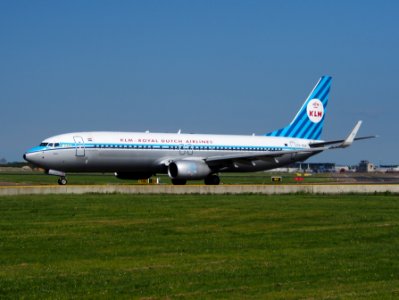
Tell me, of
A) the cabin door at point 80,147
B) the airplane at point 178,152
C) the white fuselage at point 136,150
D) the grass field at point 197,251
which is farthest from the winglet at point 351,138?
the grass field at point 197,251

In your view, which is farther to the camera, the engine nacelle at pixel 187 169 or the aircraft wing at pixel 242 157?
the aircraft wing at pixel 242 157

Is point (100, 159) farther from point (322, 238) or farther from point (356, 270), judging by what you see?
point (356, 270)

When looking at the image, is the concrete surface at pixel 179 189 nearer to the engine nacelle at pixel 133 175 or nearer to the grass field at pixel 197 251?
the grass field at pixel 197 251

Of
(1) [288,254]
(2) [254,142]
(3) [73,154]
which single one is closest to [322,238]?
(1) [288,254]

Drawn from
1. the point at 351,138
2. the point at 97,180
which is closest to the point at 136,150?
the point at 351,138

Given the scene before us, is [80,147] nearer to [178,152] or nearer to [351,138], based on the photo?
[178,152]

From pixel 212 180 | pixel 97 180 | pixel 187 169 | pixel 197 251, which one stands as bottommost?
pixel 197 251

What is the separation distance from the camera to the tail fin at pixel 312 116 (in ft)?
213

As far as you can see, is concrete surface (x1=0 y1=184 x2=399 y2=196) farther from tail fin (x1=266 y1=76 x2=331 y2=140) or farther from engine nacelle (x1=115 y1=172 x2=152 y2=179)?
tail fin (x1=266 y1=76 x2=331 y2=140)

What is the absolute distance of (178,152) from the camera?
56000 millimetres

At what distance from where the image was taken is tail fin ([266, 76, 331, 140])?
64812 mm

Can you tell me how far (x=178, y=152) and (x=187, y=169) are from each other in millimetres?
3046

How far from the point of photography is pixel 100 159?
52438mm

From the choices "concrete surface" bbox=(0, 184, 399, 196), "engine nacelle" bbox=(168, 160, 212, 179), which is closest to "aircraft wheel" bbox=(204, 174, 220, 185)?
"engine nacelle" bbox=(168, 160, 212, 179)
